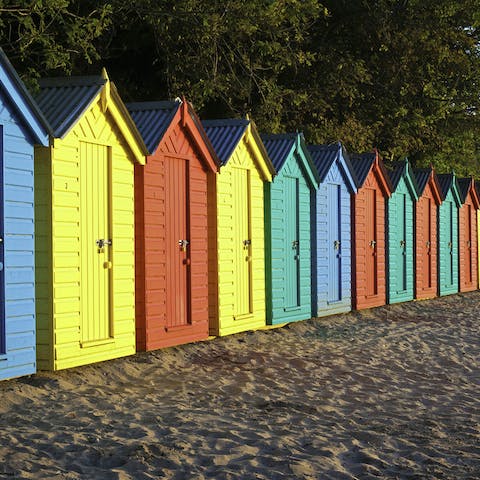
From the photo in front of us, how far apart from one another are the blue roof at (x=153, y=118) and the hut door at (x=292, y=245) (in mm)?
3234

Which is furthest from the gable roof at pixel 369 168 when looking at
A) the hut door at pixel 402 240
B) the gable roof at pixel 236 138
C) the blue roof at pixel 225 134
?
the blue roof at pixel 225 134

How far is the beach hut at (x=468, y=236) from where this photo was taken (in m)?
23.7

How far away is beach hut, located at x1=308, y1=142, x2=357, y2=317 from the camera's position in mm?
15570

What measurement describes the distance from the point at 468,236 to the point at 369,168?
771 cm

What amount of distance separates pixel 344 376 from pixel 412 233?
10.2 metres

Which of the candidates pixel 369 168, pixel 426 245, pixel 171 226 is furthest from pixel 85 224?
pixel 426 245

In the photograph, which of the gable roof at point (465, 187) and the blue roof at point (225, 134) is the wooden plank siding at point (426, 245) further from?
the blue roof at point (225, 134)

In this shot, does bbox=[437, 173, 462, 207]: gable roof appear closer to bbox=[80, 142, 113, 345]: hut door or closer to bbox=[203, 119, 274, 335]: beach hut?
bbox=[203, 119, 274, 335]: beach hut

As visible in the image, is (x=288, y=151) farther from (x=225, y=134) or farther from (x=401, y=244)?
(x=401, y=244)

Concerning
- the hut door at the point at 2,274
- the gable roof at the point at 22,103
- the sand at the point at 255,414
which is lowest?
the sand at the point at 255,414

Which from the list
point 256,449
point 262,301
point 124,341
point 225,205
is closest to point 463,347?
point 262,301

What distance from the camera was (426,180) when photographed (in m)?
20.7

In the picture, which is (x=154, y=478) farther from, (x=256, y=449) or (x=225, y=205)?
(x=225, y=205)

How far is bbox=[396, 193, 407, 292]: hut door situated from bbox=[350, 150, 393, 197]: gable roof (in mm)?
968
